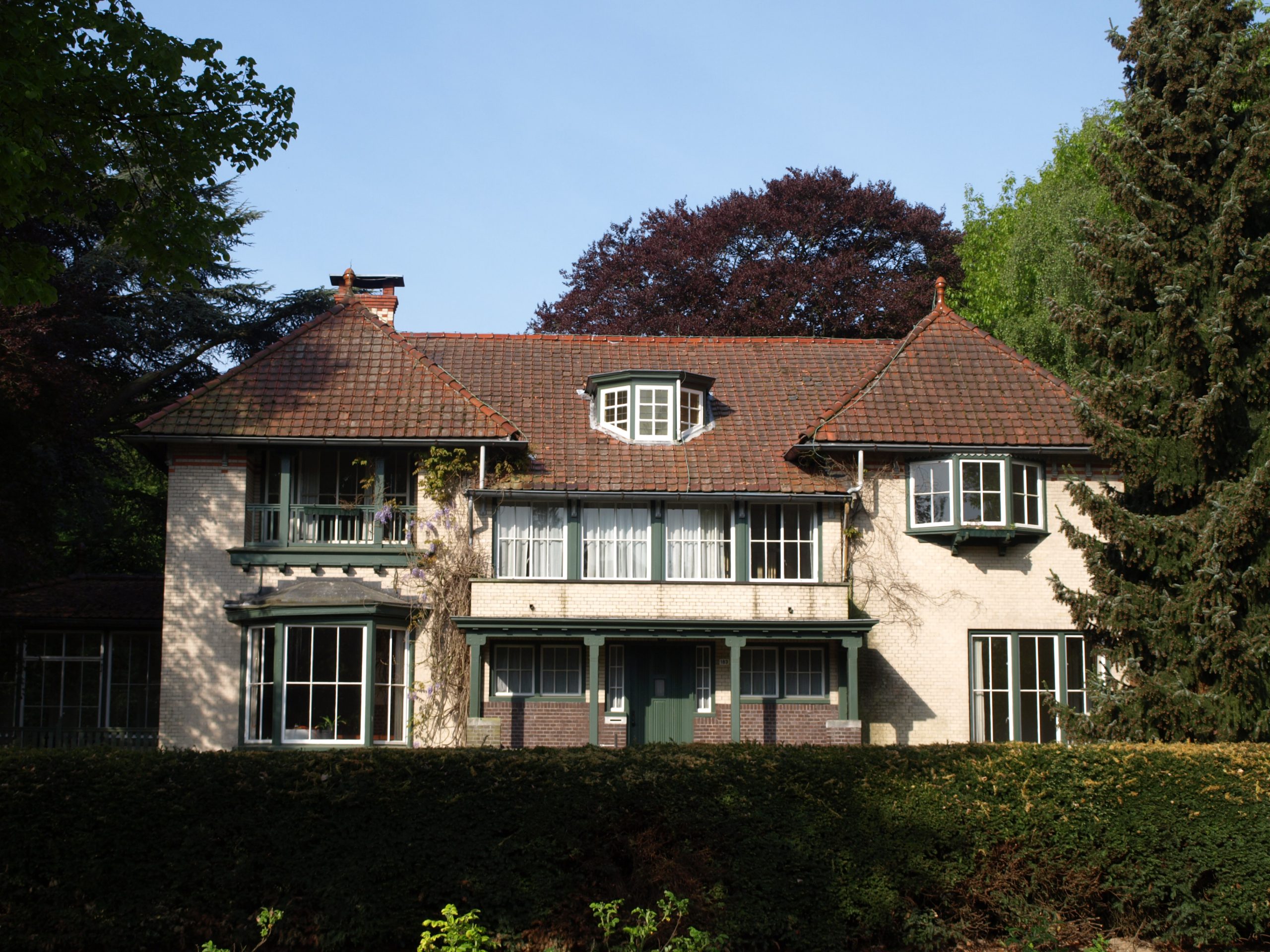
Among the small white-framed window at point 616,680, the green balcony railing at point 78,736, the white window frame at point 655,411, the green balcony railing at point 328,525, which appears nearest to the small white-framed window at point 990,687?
the small white-framed window at point 616,680

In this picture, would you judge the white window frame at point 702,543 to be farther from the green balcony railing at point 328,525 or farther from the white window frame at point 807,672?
the green balcony railing at point 328,525

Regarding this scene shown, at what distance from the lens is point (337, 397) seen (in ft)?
74.0

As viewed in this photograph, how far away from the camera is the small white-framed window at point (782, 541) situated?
22.7m

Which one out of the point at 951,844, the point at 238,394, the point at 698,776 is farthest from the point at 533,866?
the point at 238,394

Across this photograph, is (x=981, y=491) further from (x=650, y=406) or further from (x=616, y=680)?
(x=616, y=680)

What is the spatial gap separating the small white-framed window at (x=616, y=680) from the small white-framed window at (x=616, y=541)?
55.7 inches

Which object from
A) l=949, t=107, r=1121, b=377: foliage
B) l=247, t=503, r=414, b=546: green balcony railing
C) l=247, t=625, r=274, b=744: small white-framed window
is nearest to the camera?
l=247, t=625, r=274, b=744: small white-framed window

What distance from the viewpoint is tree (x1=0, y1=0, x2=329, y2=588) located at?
14.4 meters

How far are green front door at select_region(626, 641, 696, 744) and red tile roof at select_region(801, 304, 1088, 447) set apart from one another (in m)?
4.68

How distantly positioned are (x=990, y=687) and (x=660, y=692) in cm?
585

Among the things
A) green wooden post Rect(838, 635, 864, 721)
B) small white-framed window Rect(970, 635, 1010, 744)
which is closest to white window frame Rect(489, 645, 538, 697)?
green wooden post Rect(838, 635, 864, 721)

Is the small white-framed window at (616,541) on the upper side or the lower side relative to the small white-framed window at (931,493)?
lower

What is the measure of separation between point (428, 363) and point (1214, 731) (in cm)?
1447

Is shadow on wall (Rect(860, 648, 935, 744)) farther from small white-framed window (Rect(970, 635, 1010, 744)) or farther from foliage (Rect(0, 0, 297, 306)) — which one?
foliage (Rect(0, 0, 297, 306))
